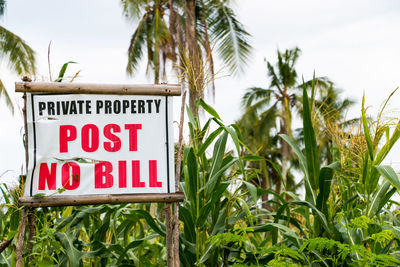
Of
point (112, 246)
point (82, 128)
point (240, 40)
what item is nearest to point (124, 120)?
point (82, 128)

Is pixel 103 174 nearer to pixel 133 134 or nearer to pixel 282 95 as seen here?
pixel 133 134

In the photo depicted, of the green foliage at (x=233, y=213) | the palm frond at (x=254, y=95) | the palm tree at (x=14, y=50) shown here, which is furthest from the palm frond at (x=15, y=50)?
the green foliage at (x=233, y=213)

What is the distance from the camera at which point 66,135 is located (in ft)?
9.84

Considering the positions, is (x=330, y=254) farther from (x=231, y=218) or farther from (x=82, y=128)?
(x=82, y=128)

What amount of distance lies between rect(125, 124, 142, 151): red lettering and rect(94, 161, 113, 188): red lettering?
0.55 ft

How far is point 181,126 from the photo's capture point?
315 centimetres

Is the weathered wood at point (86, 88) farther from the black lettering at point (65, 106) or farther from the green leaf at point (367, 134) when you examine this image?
the green leaf at point (367, 134)

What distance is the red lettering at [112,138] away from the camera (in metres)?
2.99

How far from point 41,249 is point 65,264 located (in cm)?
34

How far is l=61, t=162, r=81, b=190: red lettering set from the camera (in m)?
2.96

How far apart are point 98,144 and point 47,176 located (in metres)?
0.35

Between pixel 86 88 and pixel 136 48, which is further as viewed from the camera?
pixel 136 48

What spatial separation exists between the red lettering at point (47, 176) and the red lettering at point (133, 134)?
458mm

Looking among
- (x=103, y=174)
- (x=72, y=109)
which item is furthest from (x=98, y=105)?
(x=103, y=174)
